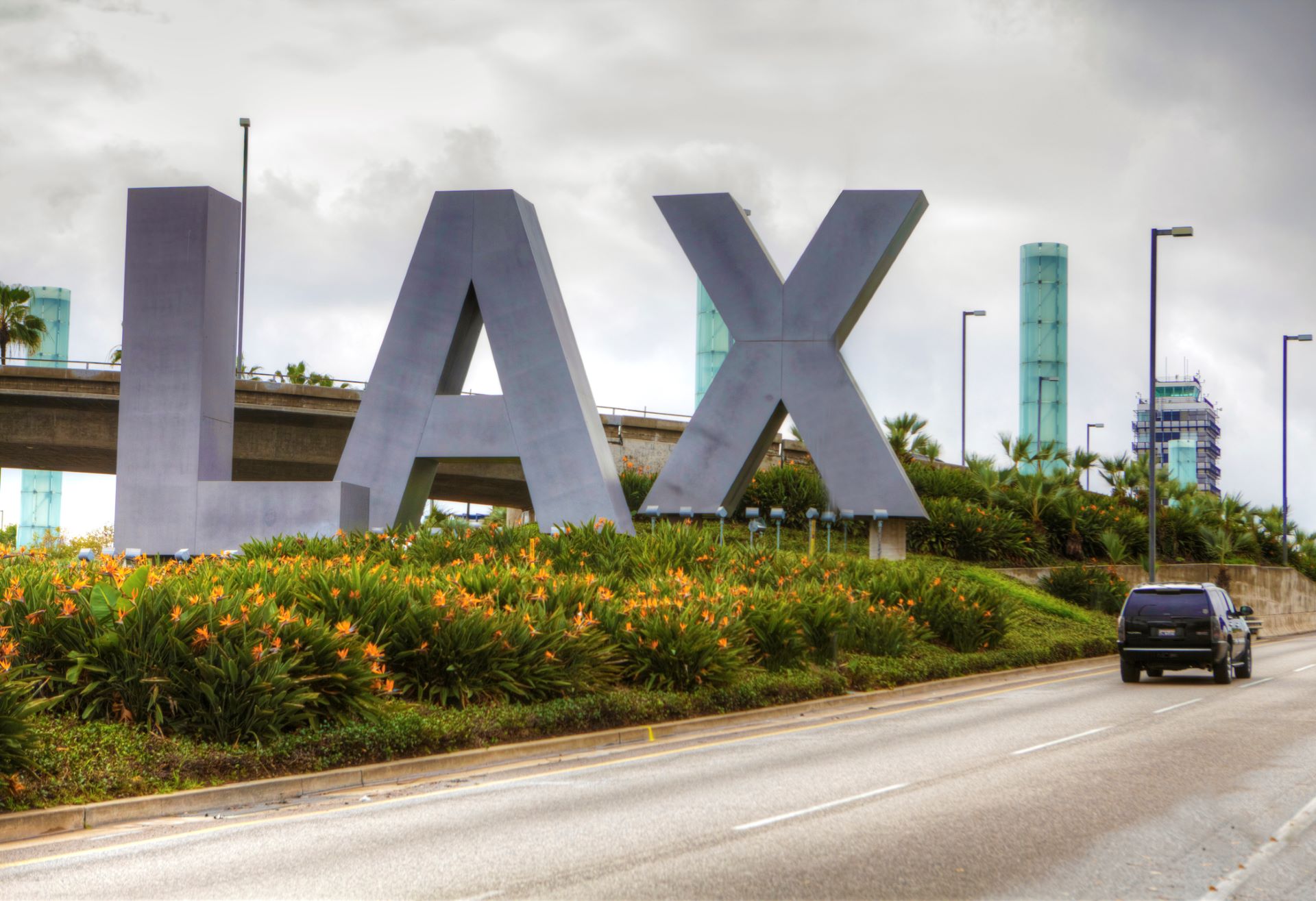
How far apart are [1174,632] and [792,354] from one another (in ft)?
34.0

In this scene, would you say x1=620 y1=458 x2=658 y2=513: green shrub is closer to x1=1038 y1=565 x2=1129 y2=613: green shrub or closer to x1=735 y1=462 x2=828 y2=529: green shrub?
x1=735 y1=462 x2=828 y2=529: green shrub

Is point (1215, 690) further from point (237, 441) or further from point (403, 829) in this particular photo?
point (237, 441)

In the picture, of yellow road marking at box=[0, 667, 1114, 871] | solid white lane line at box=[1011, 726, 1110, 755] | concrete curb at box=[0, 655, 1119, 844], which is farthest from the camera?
solid white lane line at box=[1011, 726, 1110, 755]

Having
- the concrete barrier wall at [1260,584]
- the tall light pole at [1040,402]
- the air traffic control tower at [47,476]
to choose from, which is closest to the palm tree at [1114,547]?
the concrete barrier wall at [1260,584]

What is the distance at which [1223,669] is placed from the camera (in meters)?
22.2

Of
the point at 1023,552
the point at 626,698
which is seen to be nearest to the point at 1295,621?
the point at 1023,552

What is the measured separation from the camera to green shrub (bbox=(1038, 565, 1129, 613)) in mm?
34562

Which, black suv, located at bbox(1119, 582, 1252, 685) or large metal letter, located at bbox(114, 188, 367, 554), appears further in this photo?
large metal letter, located at bbox(114, 188, 367, 554)

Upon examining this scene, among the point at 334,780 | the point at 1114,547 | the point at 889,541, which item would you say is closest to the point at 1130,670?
the point at 889,541

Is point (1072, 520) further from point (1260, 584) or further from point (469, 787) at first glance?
point (469, 787)

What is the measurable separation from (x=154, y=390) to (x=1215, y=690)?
752 inches

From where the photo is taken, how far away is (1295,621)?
50.0 meters

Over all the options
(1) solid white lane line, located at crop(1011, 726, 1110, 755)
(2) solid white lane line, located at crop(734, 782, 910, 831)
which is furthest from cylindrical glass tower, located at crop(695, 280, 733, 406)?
(2) solid white lane line, located at crop(734, 782, 910, 831)

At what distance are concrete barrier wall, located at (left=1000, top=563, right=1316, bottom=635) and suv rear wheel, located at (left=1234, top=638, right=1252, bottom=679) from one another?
1106 cm
